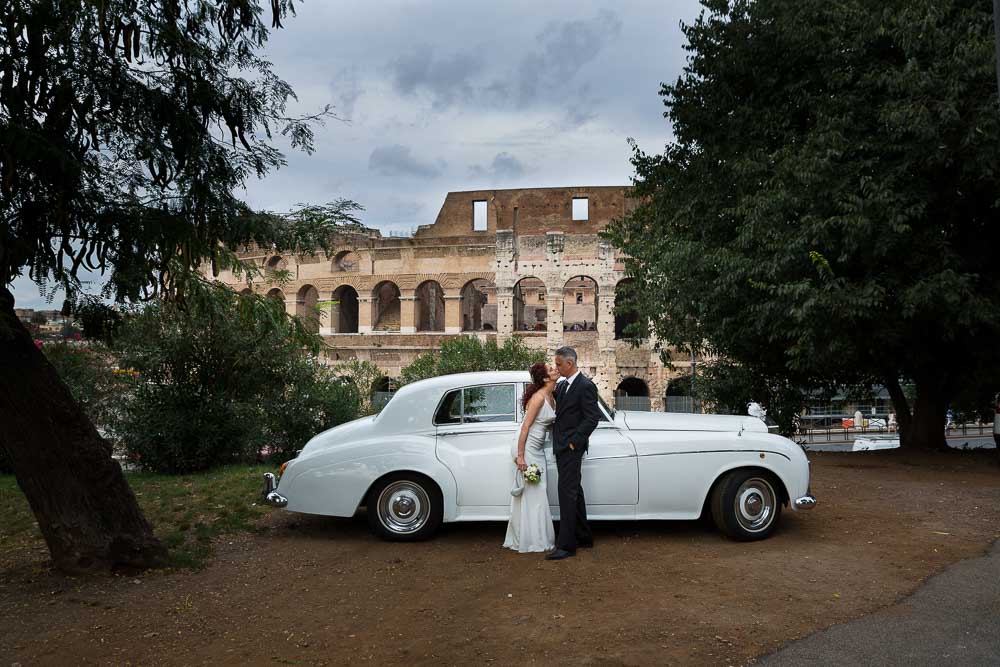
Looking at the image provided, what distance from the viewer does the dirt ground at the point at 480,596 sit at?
460 centimetres

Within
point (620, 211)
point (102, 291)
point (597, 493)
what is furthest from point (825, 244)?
point (620, 211)

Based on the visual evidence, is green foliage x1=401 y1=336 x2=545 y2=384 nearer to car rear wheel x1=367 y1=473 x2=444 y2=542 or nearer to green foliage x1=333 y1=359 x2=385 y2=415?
green foliage x1=333 y1=359 x2=385 y2=415

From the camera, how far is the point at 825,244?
12062 mm

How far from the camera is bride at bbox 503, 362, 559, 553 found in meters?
6.68

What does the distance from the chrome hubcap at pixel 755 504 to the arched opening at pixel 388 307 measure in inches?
1189

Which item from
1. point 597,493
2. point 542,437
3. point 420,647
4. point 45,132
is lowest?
point 420,647

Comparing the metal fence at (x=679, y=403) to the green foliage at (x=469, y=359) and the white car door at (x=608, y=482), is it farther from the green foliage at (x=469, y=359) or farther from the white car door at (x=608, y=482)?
the white car door at (x=608, y=482)

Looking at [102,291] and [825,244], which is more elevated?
[825,244]

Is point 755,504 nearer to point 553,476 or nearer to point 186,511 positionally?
point 553,476

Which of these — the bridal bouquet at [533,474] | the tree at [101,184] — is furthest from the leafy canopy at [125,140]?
the bridal bouquet at [533,474]

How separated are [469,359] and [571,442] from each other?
2228 centimetres

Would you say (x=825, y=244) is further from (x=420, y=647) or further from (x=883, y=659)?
(x=420, y=647)

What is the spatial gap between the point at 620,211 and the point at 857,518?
97.1 feet

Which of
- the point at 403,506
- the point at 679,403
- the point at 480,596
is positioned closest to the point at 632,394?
the point at 679,403
